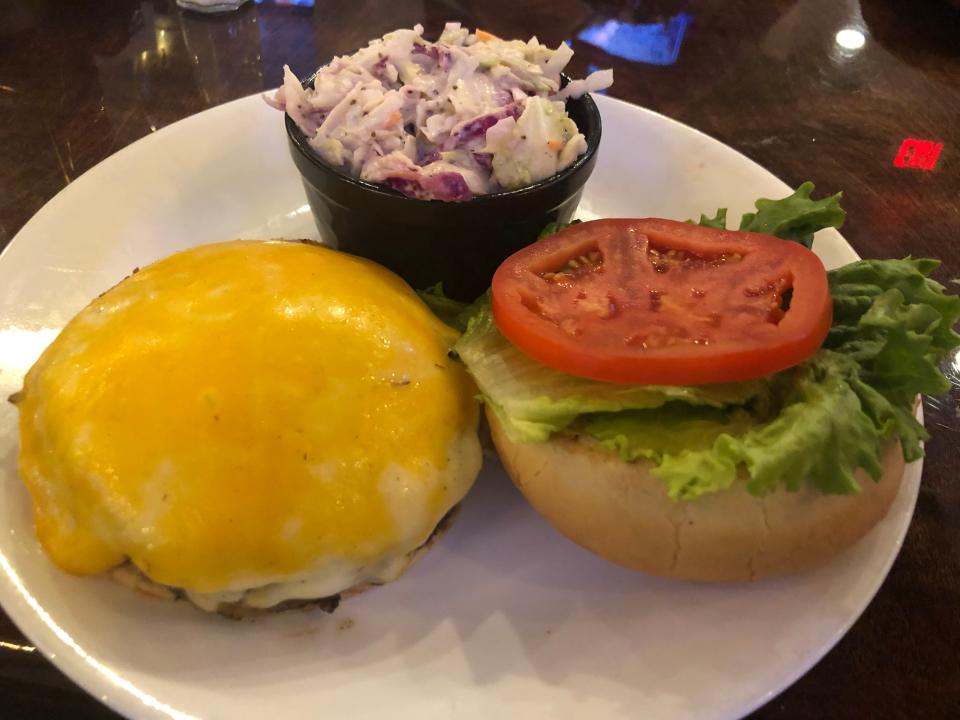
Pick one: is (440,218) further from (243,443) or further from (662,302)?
(243,443)

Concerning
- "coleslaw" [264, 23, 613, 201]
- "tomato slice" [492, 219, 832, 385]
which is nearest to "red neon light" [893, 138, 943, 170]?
"coleslaw" [264, 23, 613, 201]

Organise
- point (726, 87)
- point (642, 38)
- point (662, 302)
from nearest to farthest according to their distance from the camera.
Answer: point (662, 302) → point (726, 87) → point (642, 38)

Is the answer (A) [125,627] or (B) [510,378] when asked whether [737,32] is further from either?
(A) [125,627]

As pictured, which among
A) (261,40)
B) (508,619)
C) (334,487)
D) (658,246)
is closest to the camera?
(334,487)

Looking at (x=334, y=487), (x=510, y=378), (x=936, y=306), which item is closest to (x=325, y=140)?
(x=510, y=378)

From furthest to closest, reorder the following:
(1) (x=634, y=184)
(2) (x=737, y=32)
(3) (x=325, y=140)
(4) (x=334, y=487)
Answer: (2) (x=737, y=32) < (1) (x=634, y=184) < (3) (x=325, y=140) < (4) (x=334, y=487)

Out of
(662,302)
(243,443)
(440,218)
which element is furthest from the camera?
(440,218)

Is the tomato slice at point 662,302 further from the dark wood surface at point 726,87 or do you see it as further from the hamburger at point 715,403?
the dark wood surface at point 726,87

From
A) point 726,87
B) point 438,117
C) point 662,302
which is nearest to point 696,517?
point 662,302

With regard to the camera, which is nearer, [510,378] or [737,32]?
[510,378]
